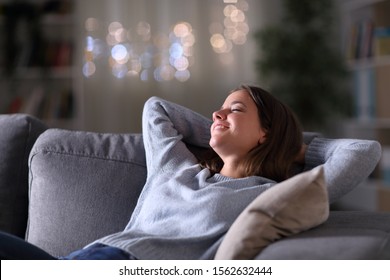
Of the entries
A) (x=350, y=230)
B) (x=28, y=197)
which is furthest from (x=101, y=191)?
(x=350, y=230)

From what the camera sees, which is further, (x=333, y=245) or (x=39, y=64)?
(x=39, y=64)

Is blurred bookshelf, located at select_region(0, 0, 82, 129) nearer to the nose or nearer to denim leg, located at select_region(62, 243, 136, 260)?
the nose

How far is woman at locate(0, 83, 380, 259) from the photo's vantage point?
170 cm

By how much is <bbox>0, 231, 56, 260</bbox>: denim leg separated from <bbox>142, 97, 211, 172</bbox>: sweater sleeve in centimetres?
49

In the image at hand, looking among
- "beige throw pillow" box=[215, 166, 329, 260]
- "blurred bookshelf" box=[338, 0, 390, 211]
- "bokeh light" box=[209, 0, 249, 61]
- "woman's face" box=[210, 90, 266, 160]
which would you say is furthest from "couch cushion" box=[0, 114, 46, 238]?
"bokeh light" box=[209, 0, 249, 61]

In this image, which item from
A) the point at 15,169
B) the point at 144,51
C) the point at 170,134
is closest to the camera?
the point at 170,134

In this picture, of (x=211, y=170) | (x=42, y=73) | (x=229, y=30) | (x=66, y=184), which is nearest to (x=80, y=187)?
(x=66, y=184)

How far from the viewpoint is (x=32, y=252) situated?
1595 mm

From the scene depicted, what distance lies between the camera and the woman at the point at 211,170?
1698 mm

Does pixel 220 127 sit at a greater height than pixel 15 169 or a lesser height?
greater

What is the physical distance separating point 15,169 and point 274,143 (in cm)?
85

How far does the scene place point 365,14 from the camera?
4.98 m

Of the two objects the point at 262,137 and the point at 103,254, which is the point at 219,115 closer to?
the point at 262,137
